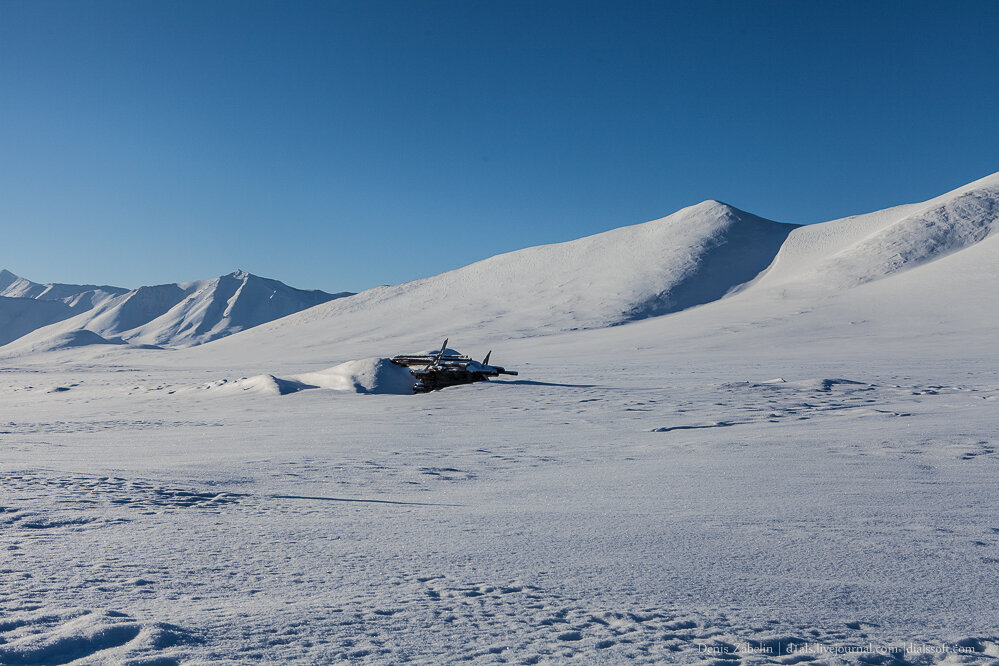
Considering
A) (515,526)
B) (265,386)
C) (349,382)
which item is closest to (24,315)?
(265,386)

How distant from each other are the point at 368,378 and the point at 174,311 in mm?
154923

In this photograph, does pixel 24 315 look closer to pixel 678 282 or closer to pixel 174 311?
pixel 174 311

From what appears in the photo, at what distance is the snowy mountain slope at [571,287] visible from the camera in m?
53.7

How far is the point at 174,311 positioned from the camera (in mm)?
155750

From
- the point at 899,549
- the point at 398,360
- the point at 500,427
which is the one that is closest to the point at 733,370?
the point at 398,360

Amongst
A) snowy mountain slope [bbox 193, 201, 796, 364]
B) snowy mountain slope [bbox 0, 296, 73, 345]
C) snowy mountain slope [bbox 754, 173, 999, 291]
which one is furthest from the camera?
snowy mountain slope [bbox 0, 296, 73, 345]

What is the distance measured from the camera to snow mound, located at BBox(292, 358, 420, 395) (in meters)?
18.4

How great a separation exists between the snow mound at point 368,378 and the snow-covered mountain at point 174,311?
427 feet

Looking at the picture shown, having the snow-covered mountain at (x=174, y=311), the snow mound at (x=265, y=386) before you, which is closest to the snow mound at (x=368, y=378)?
the snow mound at (x=265, y=386)

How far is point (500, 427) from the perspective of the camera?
1136 centimetres

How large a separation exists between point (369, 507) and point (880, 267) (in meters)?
53.7

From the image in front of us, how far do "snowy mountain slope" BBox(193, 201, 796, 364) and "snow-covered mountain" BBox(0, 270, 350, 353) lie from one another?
87.4 m

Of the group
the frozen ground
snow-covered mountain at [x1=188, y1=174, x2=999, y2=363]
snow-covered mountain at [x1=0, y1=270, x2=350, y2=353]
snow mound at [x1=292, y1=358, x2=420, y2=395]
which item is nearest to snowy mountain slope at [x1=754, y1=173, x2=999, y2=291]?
snow-covered mountain at [x1=188, y1=174, x2=999, y2=363]

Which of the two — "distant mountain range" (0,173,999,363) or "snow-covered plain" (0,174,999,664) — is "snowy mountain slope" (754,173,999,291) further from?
"snow-covered plain" (0,174,999,664)
